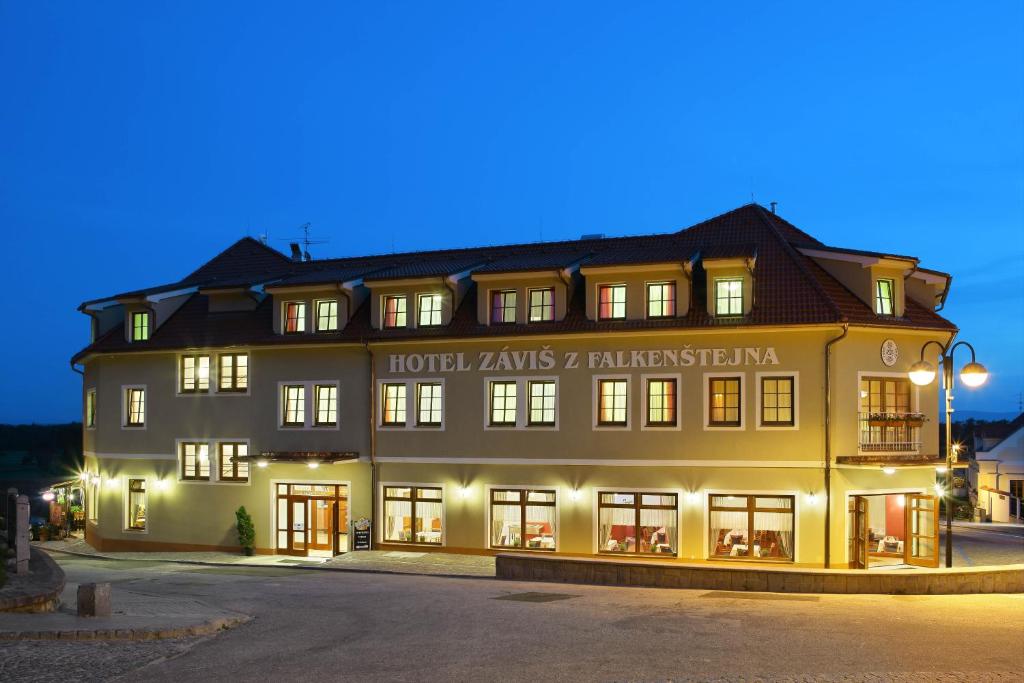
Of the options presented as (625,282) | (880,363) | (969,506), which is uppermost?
(625,282)

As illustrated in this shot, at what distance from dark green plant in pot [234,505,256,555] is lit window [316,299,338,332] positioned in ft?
20.8

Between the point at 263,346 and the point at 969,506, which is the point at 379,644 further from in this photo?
the point at 969,506

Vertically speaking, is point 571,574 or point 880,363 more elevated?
point 880,363

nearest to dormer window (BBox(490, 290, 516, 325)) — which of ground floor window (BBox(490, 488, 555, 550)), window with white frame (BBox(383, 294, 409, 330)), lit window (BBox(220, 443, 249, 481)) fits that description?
window with white frame (BBox(383, 294, 409, 330))

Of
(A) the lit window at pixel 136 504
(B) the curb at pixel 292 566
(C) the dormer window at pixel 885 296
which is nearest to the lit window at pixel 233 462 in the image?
(B) the curb at pixel 292 566

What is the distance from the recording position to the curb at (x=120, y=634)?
15406 mm

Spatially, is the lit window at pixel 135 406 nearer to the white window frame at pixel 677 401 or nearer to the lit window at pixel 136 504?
the lit window at pixel 136 504

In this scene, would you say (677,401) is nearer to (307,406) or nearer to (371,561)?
(371,561)

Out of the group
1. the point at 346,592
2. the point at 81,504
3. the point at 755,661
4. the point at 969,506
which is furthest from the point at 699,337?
the point at 969,506

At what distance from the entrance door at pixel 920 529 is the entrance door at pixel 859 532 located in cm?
166

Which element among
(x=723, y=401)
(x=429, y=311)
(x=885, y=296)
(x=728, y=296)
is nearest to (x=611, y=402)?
(x=723, y=401)

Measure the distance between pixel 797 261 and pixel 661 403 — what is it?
17.5ft

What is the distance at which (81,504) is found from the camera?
43.8 metres

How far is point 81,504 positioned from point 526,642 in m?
33.5
